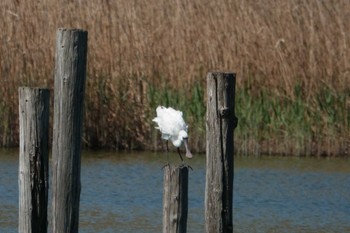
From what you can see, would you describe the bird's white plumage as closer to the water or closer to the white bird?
the white bird

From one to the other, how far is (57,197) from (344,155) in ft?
20.6

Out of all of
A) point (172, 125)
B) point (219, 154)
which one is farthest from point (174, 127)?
point (219, 154)

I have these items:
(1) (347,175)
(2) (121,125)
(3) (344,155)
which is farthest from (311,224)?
(2) (121,125)

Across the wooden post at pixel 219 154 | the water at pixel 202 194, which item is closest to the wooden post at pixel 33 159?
the wooden post at pixel 219 154

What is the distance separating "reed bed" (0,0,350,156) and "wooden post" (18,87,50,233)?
19.3ft

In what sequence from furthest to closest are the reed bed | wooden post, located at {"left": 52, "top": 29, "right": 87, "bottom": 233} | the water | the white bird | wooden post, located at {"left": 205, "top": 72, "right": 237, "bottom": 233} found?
the reed bed → the water → the white bird → wooden post, located at {"left": 205, "top": 72, "right": 237, "bottom": 233} → wooden post, located at {"left": 52, "top": 29, "right": 87, "bottom": 233}

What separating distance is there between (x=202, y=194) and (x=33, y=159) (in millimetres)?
4257

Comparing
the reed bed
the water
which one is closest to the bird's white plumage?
the water

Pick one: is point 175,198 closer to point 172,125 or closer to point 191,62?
point 172,125

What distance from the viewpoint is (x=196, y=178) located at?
11477mm

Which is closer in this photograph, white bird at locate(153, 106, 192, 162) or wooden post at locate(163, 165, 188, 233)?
wooden post at locate(163, 165, 188, 233)

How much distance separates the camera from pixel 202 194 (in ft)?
35.3

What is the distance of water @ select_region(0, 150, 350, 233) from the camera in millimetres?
9594

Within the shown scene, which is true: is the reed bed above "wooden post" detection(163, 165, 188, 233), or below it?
above
